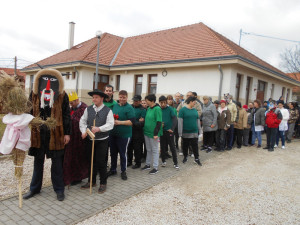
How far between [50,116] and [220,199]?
349cm

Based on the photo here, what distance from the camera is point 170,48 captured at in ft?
50.1

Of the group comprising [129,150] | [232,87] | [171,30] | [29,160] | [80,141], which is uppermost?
[171,30]

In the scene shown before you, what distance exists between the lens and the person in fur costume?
3740 mm

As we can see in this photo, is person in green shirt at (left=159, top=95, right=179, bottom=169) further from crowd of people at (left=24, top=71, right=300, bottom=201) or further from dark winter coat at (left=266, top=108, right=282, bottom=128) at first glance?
dark winter coat at (left=266, top=108, right=282, bottom=128)

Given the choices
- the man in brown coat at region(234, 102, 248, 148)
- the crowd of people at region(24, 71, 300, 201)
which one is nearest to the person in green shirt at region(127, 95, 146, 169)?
the crowd of people at region(24, 71, 300, 201)

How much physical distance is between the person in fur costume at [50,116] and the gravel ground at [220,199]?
1.23m

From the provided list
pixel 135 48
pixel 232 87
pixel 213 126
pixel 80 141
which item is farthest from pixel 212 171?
pixel 135 48

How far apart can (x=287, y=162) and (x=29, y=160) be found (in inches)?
311

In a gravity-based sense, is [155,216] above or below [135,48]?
below

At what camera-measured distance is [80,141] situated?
14.9ft

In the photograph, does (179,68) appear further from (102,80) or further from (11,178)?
(11,178)

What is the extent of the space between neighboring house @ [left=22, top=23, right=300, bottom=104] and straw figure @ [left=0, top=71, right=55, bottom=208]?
312 inches

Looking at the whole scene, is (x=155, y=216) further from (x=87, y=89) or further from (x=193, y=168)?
(x=87, y=89)

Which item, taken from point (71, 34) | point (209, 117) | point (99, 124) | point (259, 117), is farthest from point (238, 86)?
point (71, 34)
